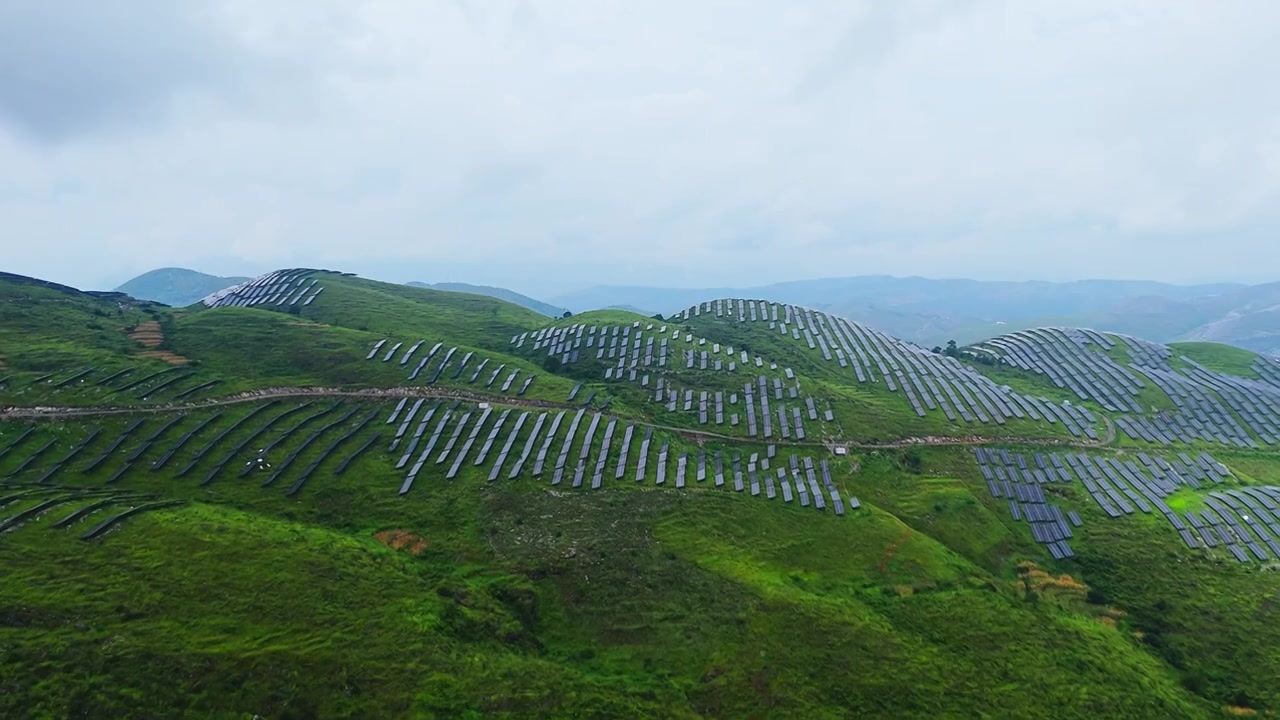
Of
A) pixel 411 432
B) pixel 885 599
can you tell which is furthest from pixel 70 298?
pixel 885 599

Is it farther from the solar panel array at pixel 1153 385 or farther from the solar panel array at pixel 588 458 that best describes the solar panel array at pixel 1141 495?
the solar panel array at pixel 588 458

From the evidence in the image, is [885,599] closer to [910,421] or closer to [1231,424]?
[910,421]

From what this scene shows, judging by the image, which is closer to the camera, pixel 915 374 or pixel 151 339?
pixel 151 339

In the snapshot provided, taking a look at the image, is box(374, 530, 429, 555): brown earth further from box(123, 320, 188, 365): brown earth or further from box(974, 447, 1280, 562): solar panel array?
box(974, 447, 1280, 562): solar panel array

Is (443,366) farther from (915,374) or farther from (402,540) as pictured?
(915,374)

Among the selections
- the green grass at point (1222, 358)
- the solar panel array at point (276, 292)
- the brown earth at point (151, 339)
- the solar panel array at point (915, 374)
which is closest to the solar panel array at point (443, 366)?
the brown earth at point (151, 339)

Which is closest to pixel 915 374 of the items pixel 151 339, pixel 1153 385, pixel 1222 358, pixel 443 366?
pixel 1153 385

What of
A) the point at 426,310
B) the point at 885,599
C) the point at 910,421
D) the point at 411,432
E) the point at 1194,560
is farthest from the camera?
the point at 426,310
